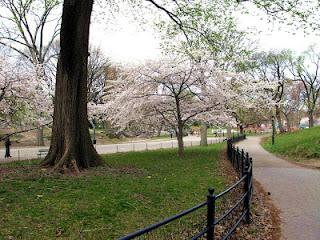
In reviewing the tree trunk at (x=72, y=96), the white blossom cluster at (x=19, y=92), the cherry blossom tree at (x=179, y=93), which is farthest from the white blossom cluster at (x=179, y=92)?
the tree trunk at (x=72, y=96)

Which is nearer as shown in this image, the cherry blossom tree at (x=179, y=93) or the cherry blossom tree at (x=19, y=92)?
the cherry blossom tree at (x=19, y=92)

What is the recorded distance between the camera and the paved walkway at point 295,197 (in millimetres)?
7406

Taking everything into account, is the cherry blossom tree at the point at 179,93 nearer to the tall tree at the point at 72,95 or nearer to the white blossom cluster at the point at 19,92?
the white blossom cluster at the point at 19,92

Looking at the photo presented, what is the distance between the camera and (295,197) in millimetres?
10742

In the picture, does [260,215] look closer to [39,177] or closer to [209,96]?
[39,177]

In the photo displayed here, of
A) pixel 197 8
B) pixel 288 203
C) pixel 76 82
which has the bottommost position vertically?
pixel 288 203

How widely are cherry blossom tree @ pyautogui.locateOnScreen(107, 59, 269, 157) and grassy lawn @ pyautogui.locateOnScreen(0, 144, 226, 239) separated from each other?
24.6 ft

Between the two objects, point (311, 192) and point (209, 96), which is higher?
point (209, 96)

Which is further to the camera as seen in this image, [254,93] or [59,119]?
[254,93]

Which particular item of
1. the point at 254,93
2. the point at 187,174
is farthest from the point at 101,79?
the point at 187,174

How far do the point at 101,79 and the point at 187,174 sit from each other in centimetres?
4365

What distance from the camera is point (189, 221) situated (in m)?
6.70

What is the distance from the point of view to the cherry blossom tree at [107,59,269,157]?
62.6 feet

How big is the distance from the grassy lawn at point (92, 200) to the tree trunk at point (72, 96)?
83 cm
